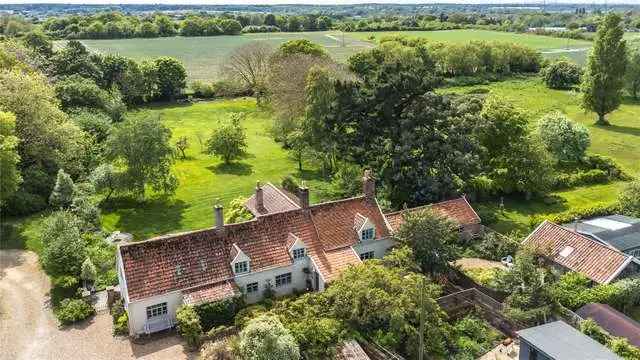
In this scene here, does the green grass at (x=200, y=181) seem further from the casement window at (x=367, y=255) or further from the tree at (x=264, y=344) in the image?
the tree at (x=264, y=344)

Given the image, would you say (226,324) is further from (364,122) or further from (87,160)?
(87,160)

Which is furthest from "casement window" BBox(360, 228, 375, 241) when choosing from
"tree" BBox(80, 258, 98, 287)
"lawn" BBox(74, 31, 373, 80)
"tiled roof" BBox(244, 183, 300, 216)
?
"lawn" BBox(74, 31, 373, 80)

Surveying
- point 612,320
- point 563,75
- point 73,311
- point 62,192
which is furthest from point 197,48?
point 612,320

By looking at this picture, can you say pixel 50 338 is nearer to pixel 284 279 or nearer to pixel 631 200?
pixel 284 279

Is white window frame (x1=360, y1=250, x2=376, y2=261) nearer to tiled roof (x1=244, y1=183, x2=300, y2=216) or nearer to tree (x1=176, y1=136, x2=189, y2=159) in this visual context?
tiled roof (x1=244, y1=183, x2=300, y2=216)

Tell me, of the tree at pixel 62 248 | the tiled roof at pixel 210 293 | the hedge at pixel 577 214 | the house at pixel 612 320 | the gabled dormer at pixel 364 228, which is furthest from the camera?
the hedge at pixel 577 214

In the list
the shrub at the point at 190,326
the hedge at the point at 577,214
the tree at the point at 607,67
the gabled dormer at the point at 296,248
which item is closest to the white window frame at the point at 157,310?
the shrub at the point at 190,326
